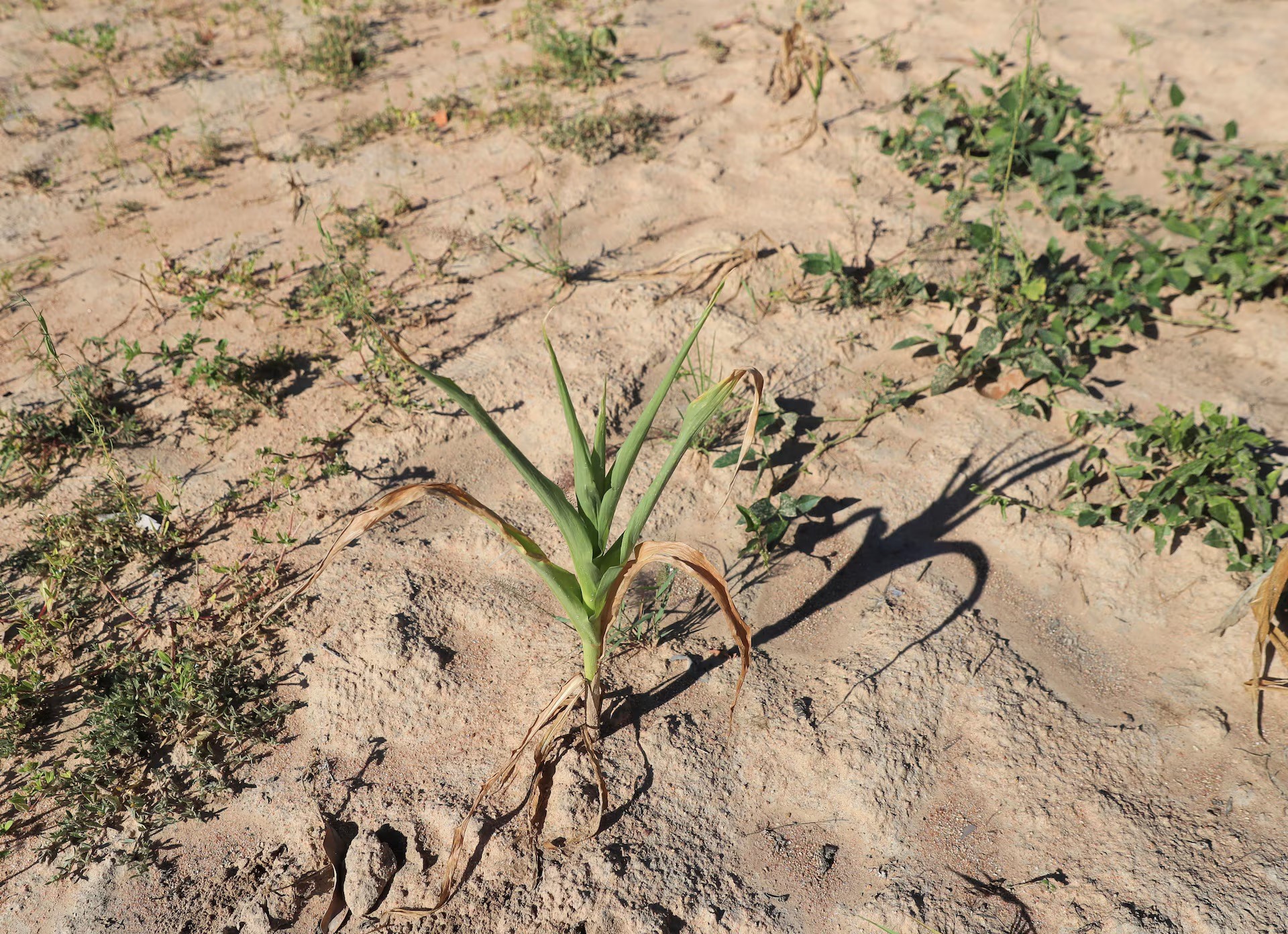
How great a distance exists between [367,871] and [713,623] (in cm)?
94

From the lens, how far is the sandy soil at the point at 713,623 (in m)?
1.63

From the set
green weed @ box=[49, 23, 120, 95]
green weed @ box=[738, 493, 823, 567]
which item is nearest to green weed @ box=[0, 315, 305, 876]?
green weed @ box=[738, 493, 823, 567]

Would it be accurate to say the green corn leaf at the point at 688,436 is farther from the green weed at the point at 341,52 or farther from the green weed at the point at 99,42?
the green weed at the point at 99,42

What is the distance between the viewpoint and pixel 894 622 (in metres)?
1.99

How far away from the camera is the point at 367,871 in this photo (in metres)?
1.65

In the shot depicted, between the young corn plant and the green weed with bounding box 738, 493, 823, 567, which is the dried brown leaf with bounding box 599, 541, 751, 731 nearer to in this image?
the young corn plant

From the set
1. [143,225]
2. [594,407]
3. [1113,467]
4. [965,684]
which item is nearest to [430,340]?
[594,407]

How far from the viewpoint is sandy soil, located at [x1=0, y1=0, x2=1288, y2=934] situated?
1.63 meters

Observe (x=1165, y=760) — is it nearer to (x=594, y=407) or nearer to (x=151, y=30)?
(x=594, y=407)

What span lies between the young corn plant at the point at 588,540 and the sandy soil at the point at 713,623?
12 cm

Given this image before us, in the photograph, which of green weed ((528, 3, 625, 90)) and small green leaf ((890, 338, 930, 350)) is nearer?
small green leaf ((890, 338, 930, 350))

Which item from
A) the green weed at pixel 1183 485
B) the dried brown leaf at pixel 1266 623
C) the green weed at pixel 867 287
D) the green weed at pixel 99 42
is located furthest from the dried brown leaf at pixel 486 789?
the green weed at pixel 99 42

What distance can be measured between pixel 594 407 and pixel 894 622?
108 centimetres

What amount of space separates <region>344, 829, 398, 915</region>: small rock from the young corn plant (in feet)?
0.18
